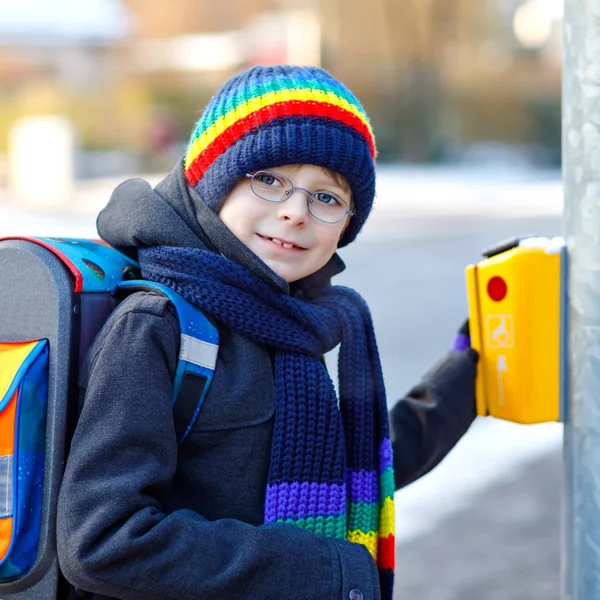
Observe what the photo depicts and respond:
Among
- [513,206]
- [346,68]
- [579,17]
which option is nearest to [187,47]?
[346,68]

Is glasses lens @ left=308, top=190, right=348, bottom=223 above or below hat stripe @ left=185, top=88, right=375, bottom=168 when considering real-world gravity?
below

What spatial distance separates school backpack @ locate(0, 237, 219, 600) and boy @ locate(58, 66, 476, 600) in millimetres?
39

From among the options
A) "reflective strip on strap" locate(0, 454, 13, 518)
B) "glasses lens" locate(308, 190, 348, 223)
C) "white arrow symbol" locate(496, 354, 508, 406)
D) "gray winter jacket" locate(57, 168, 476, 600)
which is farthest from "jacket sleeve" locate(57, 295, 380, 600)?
"white arrow symbol" locate(496, 354, 508, 406)

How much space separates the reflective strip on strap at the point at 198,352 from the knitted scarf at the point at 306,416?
68mm

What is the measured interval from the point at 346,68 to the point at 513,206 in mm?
14490

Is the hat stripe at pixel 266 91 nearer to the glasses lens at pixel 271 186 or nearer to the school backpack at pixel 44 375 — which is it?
the glasses lens at pixel 271 186

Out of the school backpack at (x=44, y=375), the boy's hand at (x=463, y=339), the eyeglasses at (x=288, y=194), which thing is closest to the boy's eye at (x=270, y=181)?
the eyeglasses at (x=288, y=194)

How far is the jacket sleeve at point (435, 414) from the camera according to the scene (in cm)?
215

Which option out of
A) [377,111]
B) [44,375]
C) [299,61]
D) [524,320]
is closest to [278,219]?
[44,375]

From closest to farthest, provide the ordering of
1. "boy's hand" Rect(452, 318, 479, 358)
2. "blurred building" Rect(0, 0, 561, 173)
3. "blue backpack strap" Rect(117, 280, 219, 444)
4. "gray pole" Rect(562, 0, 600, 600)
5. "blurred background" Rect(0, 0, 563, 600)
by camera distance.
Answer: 1. "blue backpack strap" Rect(117, 280, 219, 444)
2. "gray pole" Rect(562, 0, 600, 600)
3. "boy's hand" Rect(452, 318, 479, 358)
4. "blurred background" Rect(0, 0, 563, 600)
5. "blurred building" Rect(0, 0, 561, 173)

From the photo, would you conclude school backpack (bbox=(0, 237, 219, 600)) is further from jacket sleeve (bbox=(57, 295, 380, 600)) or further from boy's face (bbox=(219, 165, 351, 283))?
boy's face (bbox=(219, 165, 351, 283))

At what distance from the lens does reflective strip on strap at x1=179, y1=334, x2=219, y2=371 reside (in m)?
1.61

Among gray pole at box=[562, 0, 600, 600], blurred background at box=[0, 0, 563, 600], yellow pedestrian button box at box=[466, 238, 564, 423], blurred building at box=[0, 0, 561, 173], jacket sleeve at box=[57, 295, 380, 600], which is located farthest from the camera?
blurred building at box=[0, 0, 561, 173]

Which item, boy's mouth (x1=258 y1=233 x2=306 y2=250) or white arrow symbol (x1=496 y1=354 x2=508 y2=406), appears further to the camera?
white arrow symbol (x1=496 y1=354 x2=508 y2=406)
